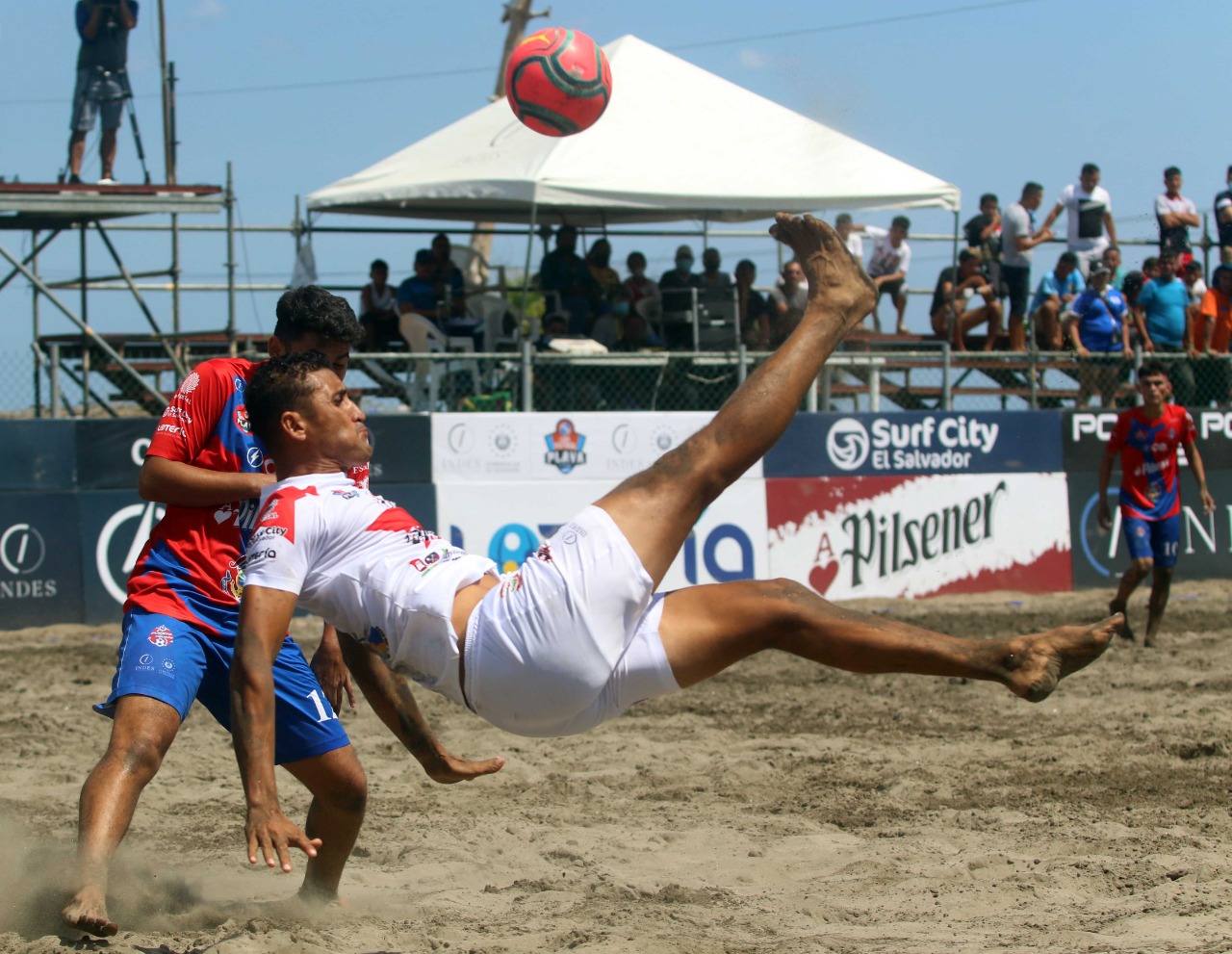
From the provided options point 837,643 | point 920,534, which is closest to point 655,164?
point 920,534

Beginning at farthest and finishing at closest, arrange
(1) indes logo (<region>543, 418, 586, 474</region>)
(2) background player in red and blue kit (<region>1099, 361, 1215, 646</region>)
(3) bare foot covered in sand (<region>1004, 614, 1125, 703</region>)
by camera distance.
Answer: (1) indes logo (<region>543, 418, 586, 474</region>) → (2) background player in red and blue kit (<region>1099, 361, 1215, 646</region>) → (3) bare foot covered in sand (<region>1004, 614, 1125, 703</region>)

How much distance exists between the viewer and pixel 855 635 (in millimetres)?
3316

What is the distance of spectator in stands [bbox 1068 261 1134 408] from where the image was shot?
529 inches

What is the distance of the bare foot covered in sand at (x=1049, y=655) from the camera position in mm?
3293

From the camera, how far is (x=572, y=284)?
521 inches

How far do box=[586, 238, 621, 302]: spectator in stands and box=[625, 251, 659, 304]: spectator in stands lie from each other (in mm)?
177

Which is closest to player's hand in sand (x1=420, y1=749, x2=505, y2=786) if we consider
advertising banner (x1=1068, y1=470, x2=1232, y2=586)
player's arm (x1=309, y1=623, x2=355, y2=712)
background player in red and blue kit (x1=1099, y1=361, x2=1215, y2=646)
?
player's arm (x1=309, y1=623, x2=355, y2=712)

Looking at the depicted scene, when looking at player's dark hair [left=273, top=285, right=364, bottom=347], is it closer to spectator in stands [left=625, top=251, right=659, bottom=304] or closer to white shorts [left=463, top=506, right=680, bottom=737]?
white shorts [left=463, top=506, right=680, bottom=737]

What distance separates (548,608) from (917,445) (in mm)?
9672

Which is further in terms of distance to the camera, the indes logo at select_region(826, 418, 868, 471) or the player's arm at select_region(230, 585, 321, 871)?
the indes logo at select_region(826, 418, 868, 471)

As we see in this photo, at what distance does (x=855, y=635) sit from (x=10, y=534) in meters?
8.96

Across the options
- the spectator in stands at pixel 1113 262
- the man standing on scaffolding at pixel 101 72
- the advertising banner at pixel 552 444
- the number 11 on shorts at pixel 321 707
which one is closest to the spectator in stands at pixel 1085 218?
the spectator in stands at pixel 1113 262

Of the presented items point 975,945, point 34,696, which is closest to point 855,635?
point 975,945

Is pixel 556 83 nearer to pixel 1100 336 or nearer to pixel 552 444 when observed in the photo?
pixel 552 444
